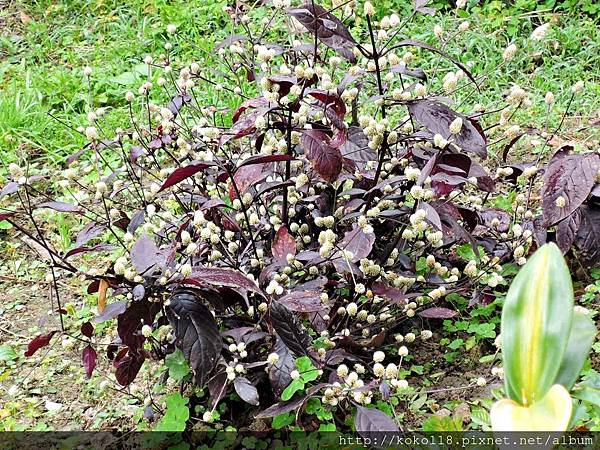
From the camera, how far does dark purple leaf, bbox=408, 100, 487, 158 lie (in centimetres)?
196

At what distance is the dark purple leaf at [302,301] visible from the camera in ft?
5.94

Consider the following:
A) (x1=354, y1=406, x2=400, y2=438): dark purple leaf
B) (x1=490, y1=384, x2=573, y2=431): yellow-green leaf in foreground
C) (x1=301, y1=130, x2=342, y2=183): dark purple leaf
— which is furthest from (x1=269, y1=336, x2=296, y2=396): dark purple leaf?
(x1=490, y1=384, x2=573, y2=431): yellow-green leaf in foreground

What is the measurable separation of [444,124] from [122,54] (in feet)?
11.5

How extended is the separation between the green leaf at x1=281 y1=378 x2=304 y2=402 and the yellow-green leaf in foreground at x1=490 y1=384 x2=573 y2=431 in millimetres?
729

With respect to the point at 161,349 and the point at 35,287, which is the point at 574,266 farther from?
the point at 35,287

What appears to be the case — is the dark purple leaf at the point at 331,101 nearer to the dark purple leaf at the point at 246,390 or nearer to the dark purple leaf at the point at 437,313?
the dark purple leaf at the point at 437,313

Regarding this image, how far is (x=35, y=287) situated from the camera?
9.89ft

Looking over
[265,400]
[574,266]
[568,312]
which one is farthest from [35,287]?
[568,312]

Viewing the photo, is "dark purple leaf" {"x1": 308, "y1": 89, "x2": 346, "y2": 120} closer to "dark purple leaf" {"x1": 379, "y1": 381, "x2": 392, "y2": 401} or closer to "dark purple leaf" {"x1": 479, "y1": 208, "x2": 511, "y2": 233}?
"dark purple leaf" {"x1": 479, "y1": 208, "x2": 511, "y2": 233}

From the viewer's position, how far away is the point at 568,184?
213 cm

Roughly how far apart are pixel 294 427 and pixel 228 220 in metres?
0.61

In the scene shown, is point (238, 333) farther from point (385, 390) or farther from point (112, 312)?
point (385, 390)

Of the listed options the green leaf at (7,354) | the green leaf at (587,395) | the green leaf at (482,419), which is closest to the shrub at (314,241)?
the green leaf at (482,419)

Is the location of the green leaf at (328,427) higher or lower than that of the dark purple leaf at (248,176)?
lower
